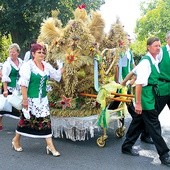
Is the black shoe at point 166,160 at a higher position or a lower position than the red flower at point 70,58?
lower

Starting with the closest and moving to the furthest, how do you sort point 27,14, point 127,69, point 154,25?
point 127,69
point 27,14
point 154,25

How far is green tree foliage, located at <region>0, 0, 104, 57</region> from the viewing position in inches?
495

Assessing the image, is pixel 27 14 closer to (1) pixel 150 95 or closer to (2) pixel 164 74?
(2) pixel 164 74

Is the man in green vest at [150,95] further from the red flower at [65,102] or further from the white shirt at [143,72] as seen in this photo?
the red flower at [65,102]

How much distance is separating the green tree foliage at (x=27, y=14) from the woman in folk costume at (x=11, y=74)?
6396 millimetres

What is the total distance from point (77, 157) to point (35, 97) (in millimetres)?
978

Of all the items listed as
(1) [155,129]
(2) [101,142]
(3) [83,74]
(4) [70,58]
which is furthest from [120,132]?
(4) [70,58]

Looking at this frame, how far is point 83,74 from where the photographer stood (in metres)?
5.30

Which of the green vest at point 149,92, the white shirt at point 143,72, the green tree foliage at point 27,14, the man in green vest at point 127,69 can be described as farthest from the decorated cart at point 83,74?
the green tree foliage at point 27,14

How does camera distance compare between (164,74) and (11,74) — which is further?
(11,74)

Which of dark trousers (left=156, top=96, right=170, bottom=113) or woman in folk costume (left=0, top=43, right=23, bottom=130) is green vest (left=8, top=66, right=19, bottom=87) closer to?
woman in folk costume (left=0, top=43, right=23, bottom=130)

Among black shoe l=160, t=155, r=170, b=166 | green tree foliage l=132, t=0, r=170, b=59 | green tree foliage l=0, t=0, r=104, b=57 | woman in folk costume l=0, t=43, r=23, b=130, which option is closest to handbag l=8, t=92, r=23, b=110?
woman in folk costume l=0, t=43, r=23, b=130

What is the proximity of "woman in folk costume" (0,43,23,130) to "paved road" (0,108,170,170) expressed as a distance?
1.97 ft

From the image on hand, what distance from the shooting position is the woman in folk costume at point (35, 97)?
4695 millimetres
